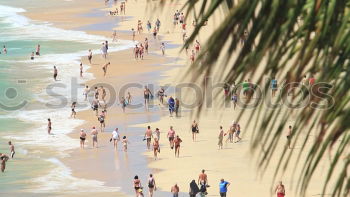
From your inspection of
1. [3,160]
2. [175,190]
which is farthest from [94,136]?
[175,190]

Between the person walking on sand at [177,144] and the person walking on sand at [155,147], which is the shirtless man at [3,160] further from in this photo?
the person walking on sand at [177,144]

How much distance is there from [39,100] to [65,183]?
17.9 metres

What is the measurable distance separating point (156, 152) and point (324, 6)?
30.0m

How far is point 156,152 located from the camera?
32.9 metres

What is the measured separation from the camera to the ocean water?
103 ft

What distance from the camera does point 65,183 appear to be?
30344 millimetres

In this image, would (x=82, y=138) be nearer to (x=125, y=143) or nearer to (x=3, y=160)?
(x=125, y=143)

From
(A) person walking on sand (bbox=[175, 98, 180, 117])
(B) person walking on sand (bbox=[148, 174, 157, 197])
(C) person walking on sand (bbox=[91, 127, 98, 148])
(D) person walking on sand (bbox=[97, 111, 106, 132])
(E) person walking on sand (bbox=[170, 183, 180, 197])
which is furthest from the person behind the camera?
(A) person walking on sand (bbox=[175, 98, 180, 117])

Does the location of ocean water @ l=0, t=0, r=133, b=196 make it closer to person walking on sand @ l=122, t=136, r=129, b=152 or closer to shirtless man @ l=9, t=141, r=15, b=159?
shirtless man @ l=9, t=141, r=15, b=159

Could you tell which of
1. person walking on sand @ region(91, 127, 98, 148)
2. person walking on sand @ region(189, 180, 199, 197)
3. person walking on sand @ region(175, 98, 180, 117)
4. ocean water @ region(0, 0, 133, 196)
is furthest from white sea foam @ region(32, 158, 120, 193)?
person walking on sand @ region(175, 98, 180, 117)

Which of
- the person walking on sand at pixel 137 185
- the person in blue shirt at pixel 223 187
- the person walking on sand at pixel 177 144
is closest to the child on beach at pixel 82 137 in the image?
the person walking on sand at pixel 177 144

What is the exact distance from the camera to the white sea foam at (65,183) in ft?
95.8

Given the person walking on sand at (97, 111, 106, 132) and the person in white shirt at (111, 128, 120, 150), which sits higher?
the person walking on sand at (97, 111, 106, 132)

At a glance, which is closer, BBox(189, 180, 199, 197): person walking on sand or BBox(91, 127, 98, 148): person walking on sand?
BBox(189, 180, 199, 197): person walking on sand
